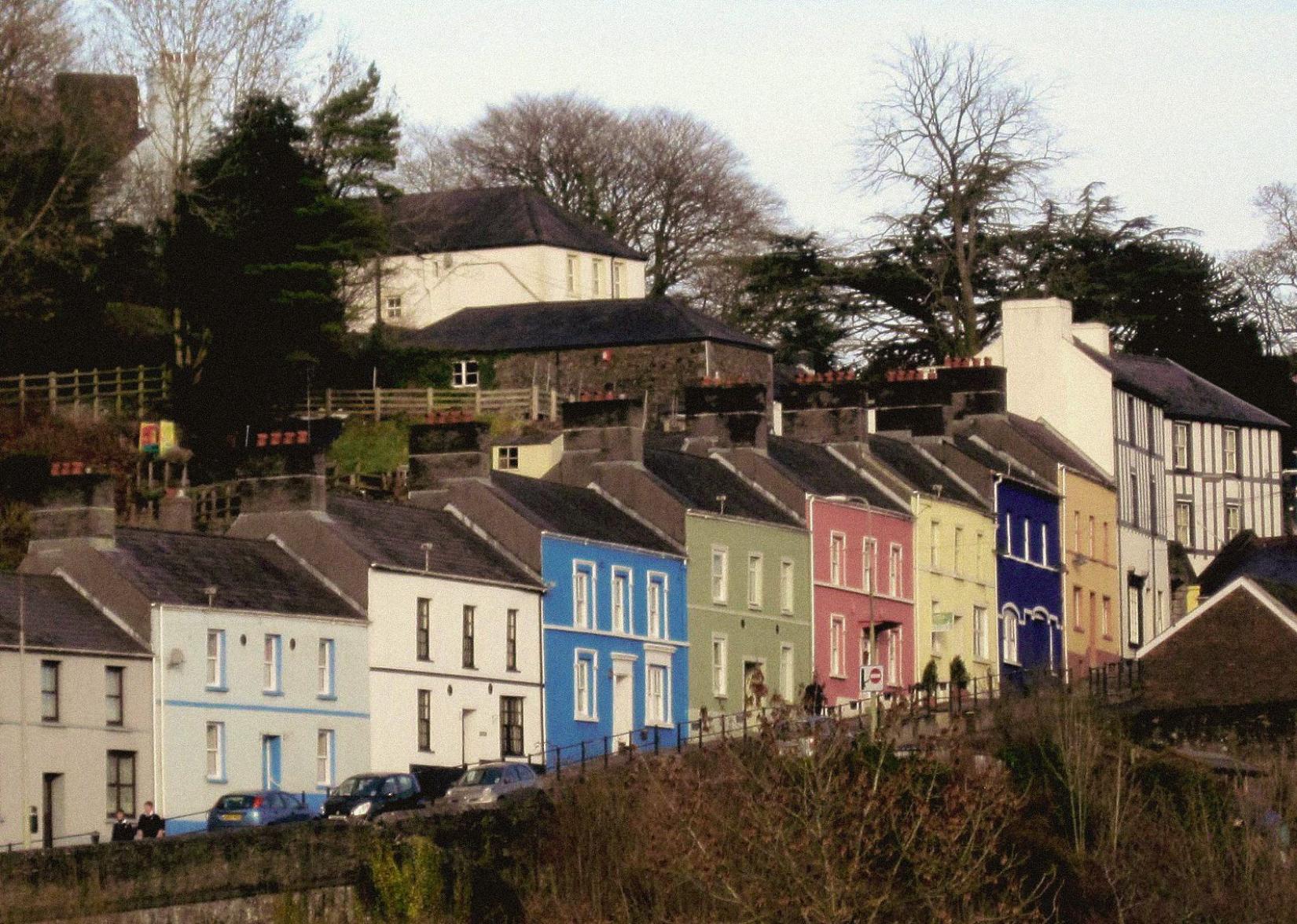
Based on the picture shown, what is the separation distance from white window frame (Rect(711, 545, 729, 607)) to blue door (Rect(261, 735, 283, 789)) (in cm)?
1663

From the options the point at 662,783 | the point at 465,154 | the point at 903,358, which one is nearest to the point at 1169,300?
the point at 903,358

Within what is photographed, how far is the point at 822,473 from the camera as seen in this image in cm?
8650

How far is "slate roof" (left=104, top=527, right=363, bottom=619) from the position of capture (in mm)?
63875

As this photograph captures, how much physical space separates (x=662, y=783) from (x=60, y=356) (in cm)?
4488

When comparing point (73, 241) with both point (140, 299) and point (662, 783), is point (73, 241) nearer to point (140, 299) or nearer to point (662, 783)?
point (140, 299)

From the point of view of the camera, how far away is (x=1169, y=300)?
118m

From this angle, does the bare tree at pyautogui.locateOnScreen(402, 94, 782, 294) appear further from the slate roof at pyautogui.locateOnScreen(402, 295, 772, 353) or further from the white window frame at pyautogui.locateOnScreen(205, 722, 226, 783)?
the white window frame at pyautogui.locateOnScreen(205, 722, 226, 783)

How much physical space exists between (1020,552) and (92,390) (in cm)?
2591

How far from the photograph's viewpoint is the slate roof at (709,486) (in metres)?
80.1

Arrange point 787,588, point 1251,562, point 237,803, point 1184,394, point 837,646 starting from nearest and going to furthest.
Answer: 1. point 237,803
2. point 787,588
3. point 837,646
4. point 1251,562
5. point 1184,394

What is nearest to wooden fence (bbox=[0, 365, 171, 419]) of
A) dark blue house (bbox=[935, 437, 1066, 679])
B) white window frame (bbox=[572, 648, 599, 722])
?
white window frame (bbox=[572, 648, 599, 722])

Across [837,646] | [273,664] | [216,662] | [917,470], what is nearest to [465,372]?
[917,470]

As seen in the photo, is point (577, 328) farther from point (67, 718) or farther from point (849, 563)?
point (67, 718)

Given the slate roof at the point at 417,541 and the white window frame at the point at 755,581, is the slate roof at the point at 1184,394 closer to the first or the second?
the white window frame at the point at 755,581
